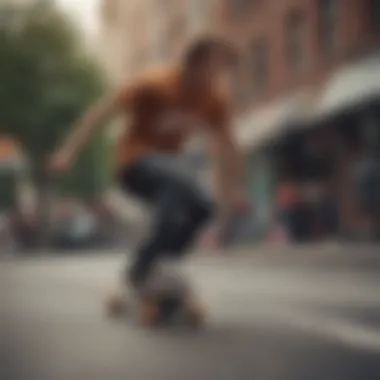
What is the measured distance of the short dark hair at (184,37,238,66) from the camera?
634mm

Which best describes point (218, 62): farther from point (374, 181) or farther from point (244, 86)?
point (374, 181)

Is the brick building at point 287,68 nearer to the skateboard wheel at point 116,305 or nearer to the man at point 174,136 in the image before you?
the man at point 174,136

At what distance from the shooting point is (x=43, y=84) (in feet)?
2.15

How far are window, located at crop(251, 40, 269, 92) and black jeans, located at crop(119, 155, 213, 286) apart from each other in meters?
0.10

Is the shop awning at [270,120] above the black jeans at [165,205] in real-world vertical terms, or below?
above

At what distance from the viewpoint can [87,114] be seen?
643 millimetres

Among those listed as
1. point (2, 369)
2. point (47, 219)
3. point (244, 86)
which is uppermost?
point (244, 86)

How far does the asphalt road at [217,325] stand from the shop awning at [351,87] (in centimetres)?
12

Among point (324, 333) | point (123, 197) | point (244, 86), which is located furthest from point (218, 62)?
point (324, 333)

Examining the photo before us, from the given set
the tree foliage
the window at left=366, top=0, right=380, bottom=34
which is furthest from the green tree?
the window at left=366, top=0, right=380, bottom=34

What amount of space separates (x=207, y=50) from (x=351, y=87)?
0.12 metres

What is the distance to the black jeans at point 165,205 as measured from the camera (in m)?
0.64

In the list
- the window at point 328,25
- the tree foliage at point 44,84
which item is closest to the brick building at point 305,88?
the window at point 328,25

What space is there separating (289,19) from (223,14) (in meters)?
0.06
